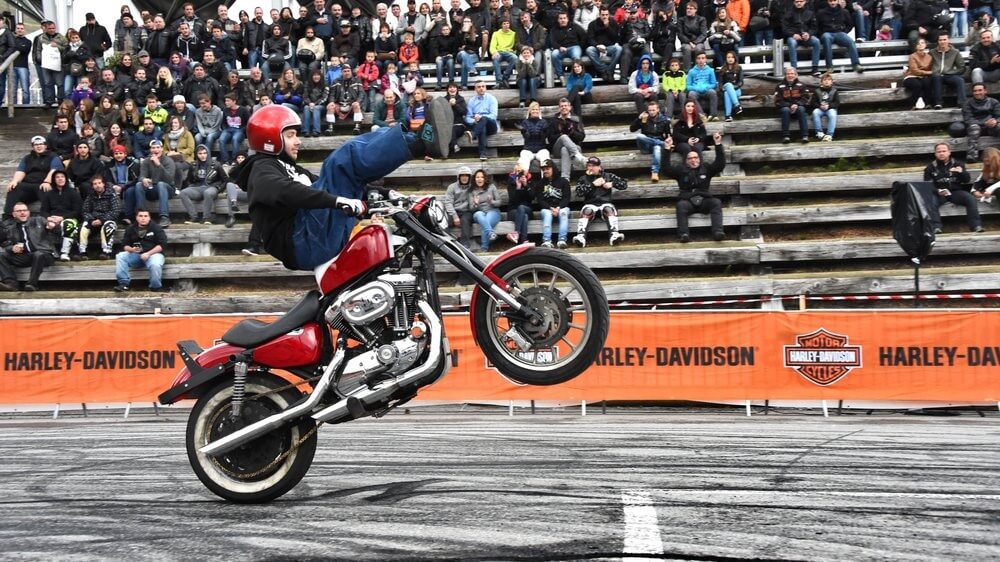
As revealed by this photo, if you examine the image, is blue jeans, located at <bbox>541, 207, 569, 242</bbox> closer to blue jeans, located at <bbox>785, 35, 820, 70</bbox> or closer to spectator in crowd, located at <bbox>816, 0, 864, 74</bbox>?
blue jeans, located at <bbox>785, 35, 820, 70</bbox>

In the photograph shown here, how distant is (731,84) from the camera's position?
21281 millimetres

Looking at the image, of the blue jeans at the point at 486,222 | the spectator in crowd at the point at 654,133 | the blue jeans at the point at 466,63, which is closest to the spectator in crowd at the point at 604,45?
the spectator in crowd at the point at 654,133

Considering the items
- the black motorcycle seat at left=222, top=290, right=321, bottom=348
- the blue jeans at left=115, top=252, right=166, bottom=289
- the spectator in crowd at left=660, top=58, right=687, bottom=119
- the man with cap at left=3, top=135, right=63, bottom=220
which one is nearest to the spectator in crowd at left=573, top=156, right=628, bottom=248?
the spectator in crowd at left=660, top=58, right=687, bottom=119

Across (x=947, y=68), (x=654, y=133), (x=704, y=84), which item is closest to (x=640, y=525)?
(x=654, y=133)

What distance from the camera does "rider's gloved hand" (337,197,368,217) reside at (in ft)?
21.7

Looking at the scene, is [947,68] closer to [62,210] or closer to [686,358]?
[686,358]

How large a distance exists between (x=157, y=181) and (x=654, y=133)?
956 cm

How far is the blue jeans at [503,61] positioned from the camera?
73.3 feet

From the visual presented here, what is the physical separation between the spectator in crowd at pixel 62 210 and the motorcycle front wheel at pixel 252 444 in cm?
1464

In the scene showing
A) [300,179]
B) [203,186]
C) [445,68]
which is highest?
[445,68]

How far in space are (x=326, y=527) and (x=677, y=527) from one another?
1.86 metres

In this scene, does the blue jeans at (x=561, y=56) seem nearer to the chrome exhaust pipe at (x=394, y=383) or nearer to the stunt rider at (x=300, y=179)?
the stunt rider at (x=300, y=179)

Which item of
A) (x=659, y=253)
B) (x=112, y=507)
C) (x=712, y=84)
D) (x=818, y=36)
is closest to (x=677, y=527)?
(x=112, y=507)

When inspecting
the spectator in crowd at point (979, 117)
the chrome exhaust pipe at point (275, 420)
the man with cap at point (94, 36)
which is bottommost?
the chrome exhaust pipe at point (275, 420)
